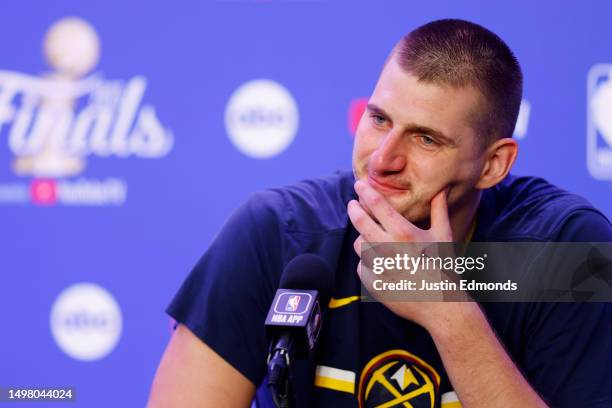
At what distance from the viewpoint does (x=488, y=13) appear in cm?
252

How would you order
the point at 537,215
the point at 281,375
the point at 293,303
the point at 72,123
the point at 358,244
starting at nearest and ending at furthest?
the point at 281,375 → the point at 293,303 → the point at 358,244 → the point at 537,215 → the point at 72,123

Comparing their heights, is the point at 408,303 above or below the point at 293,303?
below

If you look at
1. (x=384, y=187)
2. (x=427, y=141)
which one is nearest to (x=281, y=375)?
(x=384, y=187)

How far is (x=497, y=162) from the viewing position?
71.4 inches

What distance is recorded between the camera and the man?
4.96ft

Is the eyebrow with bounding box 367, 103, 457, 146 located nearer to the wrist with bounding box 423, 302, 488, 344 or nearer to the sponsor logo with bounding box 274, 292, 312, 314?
the wrist with bounding box 423, 302, 488, 344

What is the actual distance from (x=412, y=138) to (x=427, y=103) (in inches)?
3.0

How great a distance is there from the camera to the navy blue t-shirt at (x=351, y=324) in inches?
61.3

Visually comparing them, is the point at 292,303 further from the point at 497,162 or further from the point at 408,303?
the point at 497,162

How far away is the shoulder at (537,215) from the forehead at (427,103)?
254 mm

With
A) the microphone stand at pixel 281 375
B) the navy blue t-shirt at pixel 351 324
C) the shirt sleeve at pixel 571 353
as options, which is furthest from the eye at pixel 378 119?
the microphone stand at pixel 281 375

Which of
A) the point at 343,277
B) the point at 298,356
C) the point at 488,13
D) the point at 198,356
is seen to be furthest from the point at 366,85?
the point at 298,356

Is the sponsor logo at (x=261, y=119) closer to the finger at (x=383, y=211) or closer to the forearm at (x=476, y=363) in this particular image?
the finger at (x=383, y=211)

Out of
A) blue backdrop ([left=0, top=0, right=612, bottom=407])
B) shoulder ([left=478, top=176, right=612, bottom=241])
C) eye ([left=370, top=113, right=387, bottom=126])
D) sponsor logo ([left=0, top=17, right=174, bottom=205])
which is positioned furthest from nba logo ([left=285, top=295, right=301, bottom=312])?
sponsor logo ([left=0, top=17, right=174, bottom=205])
